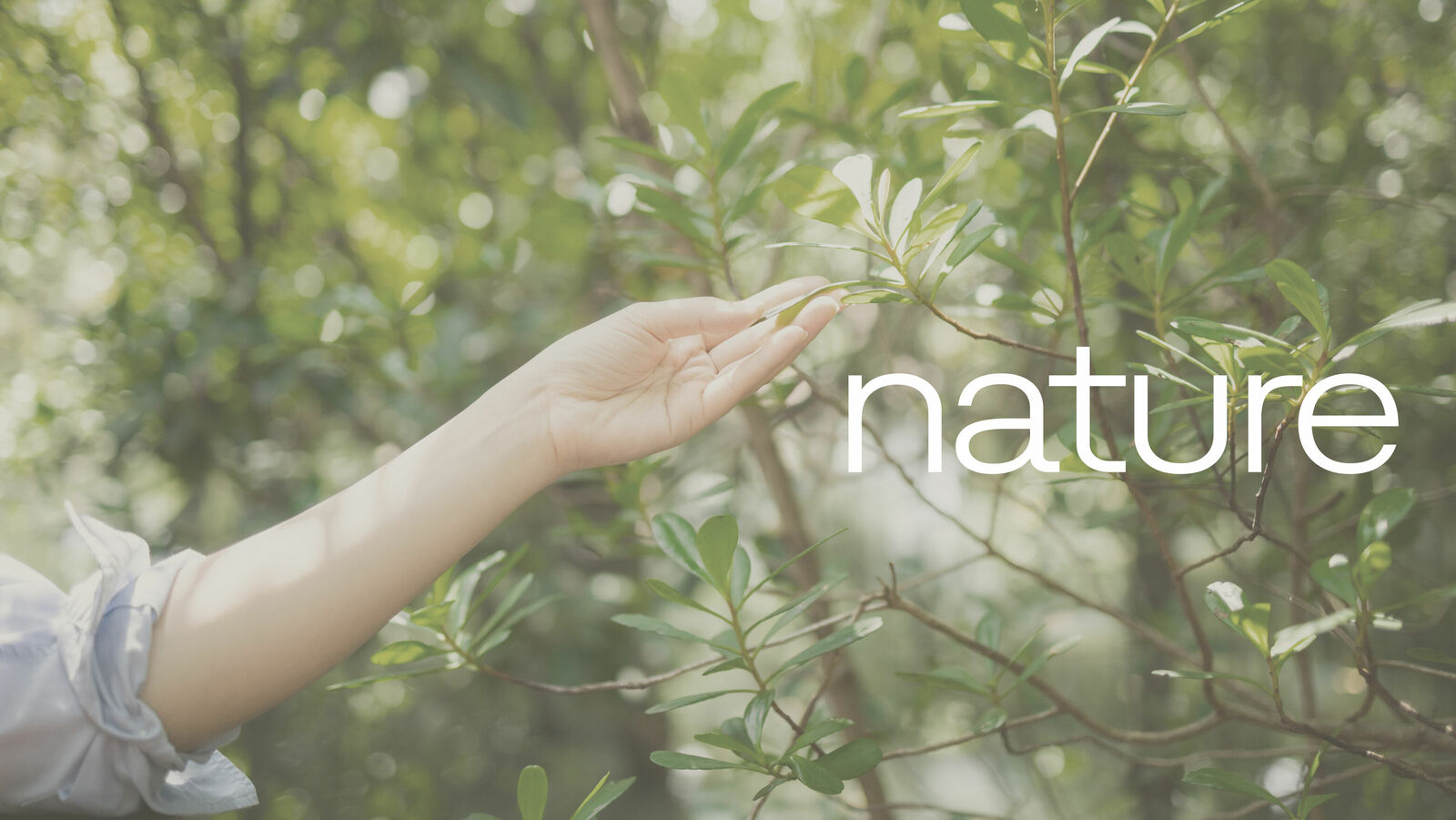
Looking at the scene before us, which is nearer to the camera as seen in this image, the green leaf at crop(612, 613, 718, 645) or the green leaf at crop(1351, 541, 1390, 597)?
the green leaf at crop(1351, 541, 1390, 597)

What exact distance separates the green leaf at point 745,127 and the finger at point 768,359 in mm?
188

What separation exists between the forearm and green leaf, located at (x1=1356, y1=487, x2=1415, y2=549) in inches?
24.9

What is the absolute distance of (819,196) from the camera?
633 millimetres

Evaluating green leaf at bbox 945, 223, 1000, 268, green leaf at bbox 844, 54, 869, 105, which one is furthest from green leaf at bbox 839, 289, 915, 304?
green leaf at bbox 844, 54, 869, 105

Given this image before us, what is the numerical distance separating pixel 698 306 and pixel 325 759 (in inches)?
68.9

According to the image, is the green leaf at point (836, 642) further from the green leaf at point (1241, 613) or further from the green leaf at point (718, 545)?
the green leaf at point (1241, 613)

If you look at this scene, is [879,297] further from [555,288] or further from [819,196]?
[555,288]

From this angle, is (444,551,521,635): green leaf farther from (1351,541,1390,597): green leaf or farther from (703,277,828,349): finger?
(1351,541,1390,597): green leaf

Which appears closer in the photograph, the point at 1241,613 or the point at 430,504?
the point at 1241,613

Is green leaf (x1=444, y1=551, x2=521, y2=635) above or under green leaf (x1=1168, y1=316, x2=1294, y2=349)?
under

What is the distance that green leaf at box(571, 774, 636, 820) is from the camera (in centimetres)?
61

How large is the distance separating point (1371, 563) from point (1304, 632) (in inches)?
3.5

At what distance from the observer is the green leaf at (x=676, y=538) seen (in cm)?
71

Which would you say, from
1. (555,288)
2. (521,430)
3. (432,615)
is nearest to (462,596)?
(432,615)
